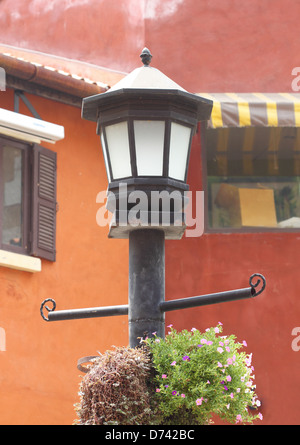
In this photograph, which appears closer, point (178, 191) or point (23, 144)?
point (178, 191)

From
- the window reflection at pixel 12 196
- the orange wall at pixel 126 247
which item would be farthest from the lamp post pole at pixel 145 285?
the window reflection at pixel 12 196

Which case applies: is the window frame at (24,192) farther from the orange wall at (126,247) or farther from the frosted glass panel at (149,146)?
the frosted glass panel at (149,146)

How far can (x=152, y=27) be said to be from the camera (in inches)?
406

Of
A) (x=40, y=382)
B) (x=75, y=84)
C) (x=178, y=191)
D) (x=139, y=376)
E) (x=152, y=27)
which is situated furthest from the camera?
(x=152, y=27)

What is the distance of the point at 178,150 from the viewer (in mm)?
4176

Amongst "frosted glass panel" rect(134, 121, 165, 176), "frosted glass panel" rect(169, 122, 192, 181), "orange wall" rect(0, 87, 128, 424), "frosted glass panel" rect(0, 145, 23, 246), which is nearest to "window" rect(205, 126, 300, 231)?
"orange wall" rect(0, 87, 128, 424)

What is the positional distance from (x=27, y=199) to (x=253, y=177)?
3065 millimetres

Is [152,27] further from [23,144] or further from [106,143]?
[106,143]

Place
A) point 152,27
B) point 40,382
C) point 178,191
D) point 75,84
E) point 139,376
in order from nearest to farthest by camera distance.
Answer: point 139,376, point 178,191, point 40,382, point 75,84, point 152,27

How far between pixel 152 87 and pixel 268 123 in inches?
213

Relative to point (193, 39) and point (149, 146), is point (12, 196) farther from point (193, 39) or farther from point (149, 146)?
point (149, 146)

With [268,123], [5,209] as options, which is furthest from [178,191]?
[268,123]

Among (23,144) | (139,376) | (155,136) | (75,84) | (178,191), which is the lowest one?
(139,376)

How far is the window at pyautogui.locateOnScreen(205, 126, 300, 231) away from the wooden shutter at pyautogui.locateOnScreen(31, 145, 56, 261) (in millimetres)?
1922
